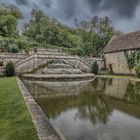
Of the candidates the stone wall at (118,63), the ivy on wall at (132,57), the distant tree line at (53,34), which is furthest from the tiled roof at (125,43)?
the distant tree line at (53,34)

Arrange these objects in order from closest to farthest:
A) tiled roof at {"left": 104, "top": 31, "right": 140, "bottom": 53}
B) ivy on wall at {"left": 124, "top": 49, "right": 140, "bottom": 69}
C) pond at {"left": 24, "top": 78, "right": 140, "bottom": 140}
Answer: pond at {"left": 24, "top": 78, "right": 140, "bottom": 140}, ivy on wall at {"left": 124, "top": 49, "right": 140, "bottom": 69}, tiled roof at {"left": 104, "top": 31, "right": 140, "bottom": 53}

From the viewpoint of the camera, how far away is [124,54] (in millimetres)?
27344

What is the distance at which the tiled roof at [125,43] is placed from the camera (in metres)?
26.3

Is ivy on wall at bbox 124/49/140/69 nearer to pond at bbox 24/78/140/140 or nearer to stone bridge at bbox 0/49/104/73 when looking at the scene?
stone bridge at bbox 0/49/104/73

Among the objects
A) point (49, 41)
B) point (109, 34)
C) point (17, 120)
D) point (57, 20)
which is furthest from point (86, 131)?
point (57, 20)

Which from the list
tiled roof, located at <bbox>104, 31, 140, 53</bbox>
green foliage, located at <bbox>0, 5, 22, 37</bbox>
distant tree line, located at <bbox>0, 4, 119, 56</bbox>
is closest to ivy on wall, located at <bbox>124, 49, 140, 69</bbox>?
tiled roof, located at <bbox>104, 31, 140, 53</bbox>

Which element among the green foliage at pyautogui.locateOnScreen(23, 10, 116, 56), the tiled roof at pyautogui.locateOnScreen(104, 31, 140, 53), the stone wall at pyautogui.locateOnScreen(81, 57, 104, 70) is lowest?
the stone wall at pyautogui.locateOnScreen(81, 57, 104, 70)

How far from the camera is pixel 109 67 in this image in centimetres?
3019

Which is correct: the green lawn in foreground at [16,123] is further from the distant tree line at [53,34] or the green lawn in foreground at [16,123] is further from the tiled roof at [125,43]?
the distant tree line at [53,34]

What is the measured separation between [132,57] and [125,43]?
142 inches

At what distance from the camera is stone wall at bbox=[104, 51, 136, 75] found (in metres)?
27.0

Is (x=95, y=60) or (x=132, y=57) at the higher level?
(x=132, y=57)

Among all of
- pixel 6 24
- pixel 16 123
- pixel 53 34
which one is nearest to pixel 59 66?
pixel 16 123

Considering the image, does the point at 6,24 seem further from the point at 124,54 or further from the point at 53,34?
the point at 124,54
